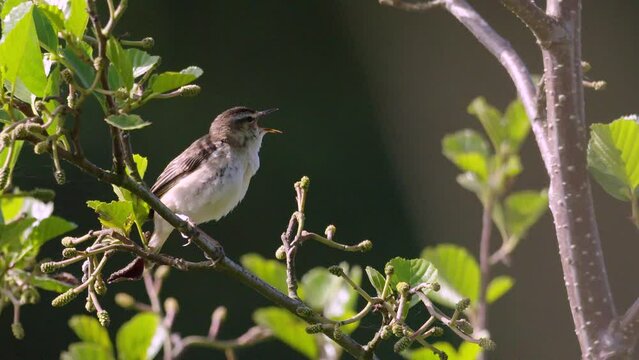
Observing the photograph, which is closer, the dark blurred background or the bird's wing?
the bird's wing

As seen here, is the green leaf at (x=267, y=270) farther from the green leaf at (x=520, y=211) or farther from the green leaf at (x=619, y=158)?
the green leaf at (x=520, y=211)

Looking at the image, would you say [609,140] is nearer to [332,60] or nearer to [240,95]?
[240,95]

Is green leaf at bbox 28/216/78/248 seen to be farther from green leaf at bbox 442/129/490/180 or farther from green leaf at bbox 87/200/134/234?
green leaf at bbox 442/129/490/180

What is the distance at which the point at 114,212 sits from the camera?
3.51 feet

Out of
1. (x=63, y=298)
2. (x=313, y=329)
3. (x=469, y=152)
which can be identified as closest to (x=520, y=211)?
(x=469, y=152)

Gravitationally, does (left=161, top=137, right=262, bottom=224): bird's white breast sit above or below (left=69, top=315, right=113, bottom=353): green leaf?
below

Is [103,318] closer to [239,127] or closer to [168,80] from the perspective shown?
[168,80]

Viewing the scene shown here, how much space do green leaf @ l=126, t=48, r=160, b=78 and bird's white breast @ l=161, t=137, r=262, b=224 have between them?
1076 mm

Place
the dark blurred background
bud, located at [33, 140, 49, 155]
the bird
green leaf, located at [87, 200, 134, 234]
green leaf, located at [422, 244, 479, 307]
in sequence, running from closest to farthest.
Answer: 1. bud, located at [33, 140, 49, 155]
2. green leaf, located at [87, 200, 134, 234]
3. green leaf, located at [422, 244, 479, 307]
4. the bird
5. the dark blurred background

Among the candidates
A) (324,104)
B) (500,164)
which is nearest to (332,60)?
(324,104)

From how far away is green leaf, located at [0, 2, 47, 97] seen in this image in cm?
96

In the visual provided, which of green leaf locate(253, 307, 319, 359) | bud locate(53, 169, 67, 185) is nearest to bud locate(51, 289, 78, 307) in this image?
bud locate(53, 169, 67, 185)

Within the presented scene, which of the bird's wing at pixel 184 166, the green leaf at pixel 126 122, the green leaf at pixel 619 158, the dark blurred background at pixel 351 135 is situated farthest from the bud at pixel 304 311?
the dark blurred background at pixel 351 135

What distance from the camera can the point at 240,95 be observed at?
5598 millimetres
